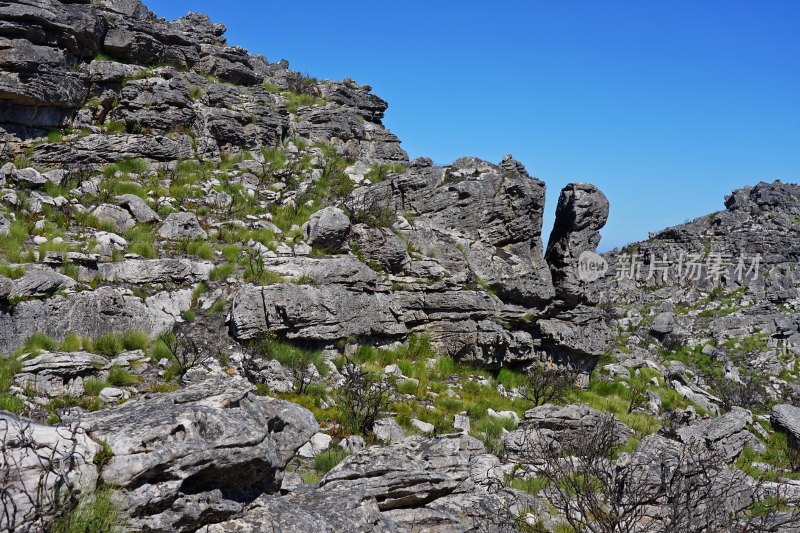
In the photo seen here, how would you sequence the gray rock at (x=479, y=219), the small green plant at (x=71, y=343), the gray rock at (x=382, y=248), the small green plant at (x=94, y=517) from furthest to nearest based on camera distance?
the gray rock at (x=479, y=219)
the gray rock at (x=382, y=248)
the small green plant at (x=71, y=343)
the small green plant at (x=94, y=517)

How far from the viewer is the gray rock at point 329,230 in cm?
1552

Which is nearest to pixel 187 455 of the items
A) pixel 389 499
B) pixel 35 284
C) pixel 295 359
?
pixel 389 499

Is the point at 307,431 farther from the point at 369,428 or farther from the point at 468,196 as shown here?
the point at 468,196

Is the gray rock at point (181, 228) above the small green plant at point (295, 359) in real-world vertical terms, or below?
above

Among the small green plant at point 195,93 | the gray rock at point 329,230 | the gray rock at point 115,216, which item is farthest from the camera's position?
the small green plant at point 195,93

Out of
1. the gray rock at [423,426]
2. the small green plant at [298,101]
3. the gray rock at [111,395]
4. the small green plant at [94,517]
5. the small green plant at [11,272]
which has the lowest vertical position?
the gray rock at [423,426]

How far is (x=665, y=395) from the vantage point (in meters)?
19.7

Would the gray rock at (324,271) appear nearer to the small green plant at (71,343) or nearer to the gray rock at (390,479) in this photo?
the small green plant at (71,343)

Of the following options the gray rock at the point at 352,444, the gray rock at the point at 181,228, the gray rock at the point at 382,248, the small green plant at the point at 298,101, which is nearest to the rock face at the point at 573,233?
the gray rock at the point at 382,248

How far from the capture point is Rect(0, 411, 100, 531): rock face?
4418 millimetres

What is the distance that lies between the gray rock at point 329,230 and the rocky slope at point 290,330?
0.06 metres

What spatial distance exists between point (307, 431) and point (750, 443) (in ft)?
43.6

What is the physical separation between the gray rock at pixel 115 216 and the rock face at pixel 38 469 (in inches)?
406

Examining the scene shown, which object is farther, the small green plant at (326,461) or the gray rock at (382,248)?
the gray rock at (382,248)
